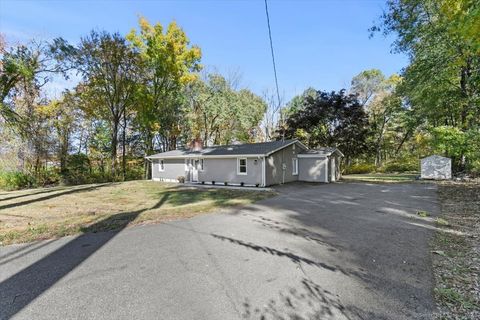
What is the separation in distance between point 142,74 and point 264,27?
59.9 feet

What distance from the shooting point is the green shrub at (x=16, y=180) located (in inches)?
774

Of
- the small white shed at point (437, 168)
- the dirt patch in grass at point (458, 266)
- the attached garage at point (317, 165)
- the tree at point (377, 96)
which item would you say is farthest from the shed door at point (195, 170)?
the tree at point (377, 96)

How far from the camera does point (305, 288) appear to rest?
354 centimetres

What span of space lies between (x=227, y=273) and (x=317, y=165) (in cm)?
1649

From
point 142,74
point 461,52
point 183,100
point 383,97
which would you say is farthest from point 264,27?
point 383,97

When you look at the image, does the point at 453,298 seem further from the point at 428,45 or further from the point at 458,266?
the point at 428,45

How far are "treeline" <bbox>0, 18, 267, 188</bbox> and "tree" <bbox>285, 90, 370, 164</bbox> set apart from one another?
7263 mm

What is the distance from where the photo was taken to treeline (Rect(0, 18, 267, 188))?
15.4 m

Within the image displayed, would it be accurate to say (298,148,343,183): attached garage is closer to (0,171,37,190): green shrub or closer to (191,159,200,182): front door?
(191,159,200,182): front door

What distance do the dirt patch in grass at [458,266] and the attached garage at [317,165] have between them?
10956 mm

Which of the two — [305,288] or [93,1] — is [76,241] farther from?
[93,1]

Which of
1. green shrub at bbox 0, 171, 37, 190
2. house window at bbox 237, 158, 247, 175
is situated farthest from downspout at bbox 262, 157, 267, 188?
green shrub at bbox 0, 171, 37, 190

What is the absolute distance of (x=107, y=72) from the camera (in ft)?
73.5

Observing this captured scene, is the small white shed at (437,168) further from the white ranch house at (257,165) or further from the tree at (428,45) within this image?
the white ranch house at (257,165)
